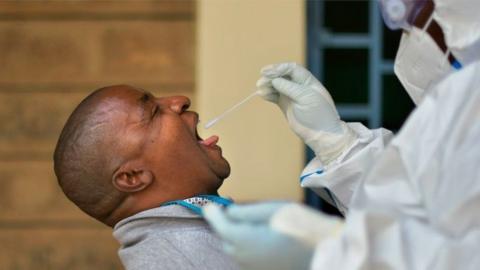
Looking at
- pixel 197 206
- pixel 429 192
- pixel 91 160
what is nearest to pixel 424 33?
pixel 429 192

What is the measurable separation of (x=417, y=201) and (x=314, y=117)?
0.69 m

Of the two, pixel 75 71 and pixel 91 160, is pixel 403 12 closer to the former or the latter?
pixel 91 160

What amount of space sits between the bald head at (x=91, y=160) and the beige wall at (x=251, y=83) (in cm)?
244

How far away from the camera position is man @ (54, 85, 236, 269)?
84.3 inches

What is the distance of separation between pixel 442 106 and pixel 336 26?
140 inches

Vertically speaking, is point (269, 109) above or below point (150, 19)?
below

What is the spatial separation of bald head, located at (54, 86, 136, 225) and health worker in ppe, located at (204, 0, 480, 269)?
25.2 inches

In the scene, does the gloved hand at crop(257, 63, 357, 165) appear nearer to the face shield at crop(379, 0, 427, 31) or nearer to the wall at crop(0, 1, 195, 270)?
the face shield at crop(379, 0, 427, 31)

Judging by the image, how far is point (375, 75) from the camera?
5.14m

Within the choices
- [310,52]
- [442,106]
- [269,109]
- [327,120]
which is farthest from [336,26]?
[442,106]

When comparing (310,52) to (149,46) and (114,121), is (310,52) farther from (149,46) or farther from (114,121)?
(114,121)

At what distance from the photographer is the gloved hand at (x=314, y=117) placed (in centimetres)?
225

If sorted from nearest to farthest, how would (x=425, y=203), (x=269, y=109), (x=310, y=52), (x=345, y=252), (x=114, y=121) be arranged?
(x=345, y=252)
(x=425, y=203)
(x=114, y=121)
(x=269, y=109)
(x=310, y=52)

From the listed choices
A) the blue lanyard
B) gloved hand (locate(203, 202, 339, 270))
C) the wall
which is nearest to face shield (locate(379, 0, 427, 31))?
gloved hand (locate(203, 202, 339, 270))
